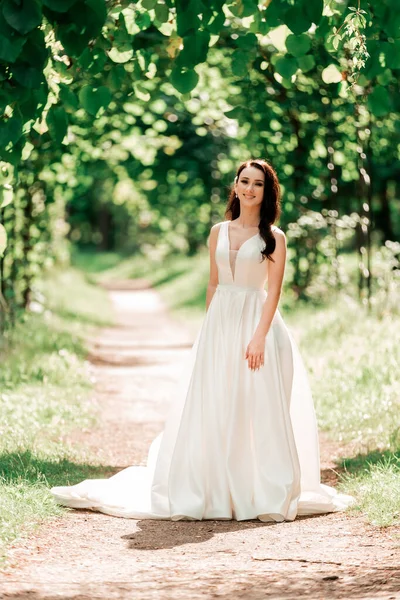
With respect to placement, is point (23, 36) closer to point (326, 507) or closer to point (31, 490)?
point (31, 490)

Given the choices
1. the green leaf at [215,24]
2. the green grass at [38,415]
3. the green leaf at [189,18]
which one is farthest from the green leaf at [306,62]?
the green grass at [38,415]

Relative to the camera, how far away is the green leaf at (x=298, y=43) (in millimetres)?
6094

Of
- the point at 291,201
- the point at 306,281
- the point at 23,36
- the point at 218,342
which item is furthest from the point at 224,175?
the point at 23,36

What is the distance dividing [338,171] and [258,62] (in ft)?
25.3

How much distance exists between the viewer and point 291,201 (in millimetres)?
14336

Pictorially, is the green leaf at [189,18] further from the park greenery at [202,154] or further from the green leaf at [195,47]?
the green leaf at [195,47]

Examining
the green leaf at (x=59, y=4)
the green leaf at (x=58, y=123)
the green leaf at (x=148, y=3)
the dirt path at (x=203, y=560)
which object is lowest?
the dirt path at (x=203, y=560)

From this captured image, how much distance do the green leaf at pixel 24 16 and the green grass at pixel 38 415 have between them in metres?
2.39

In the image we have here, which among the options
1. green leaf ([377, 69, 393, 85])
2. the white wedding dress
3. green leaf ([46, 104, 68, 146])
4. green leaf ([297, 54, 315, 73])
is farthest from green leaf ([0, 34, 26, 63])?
green leaf ([377, 69, 393, 85])

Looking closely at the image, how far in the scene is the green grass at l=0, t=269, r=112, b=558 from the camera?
5410 mm

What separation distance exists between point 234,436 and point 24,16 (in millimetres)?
2629

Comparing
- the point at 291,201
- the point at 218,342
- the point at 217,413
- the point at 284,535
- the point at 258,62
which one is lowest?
the point at 284,535

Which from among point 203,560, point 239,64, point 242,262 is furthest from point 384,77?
point 203,560

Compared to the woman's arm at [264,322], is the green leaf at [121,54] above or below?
above
